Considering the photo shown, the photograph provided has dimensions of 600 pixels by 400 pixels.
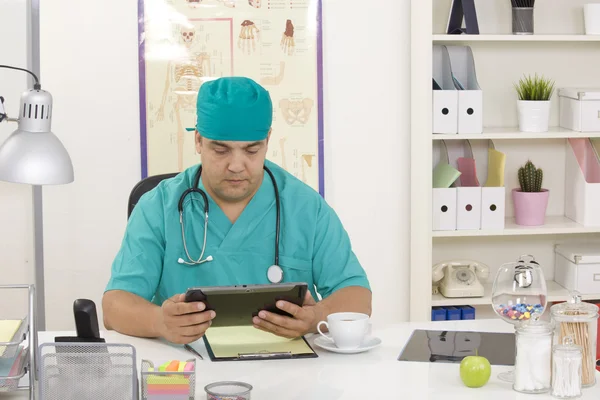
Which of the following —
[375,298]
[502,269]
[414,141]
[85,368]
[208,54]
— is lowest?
[375,298]

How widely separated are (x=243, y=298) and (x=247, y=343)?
0.65ft

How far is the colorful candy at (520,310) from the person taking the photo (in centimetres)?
190

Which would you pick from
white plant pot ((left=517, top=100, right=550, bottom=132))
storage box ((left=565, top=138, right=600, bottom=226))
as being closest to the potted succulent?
white plant pot ((left=517, top=100, right=550, bottom=132))

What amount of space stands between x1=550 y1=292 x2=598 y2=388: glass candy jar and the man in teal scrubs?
607 mm

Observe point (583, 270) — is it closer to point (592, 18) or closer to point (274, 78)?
point (592, 18)

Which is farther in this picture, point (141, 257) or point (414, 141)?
point (414, 141)

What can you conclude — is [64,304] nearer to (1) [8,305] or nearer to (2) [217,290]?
(1) [8,305]

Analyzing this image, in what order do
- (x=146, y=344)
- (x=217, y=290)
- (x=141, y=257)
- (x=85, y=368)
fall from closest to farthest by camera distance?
(x=85, y=368) < (x=217, y=290) < (x=146, y=344) < (x=141, y=257)

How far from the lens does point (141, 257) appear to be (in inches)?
90.6

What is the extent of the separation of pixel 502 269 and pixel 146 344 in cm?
84

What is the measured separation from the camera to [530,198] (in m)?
3.49

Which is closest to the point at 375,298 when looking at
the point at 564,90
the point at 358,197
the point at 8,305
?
the point at 358,197

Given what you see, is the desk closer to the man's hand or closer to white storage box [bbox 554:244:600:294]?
the man's hand

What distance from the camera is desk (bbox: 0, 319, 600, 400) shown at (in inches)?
70.6
